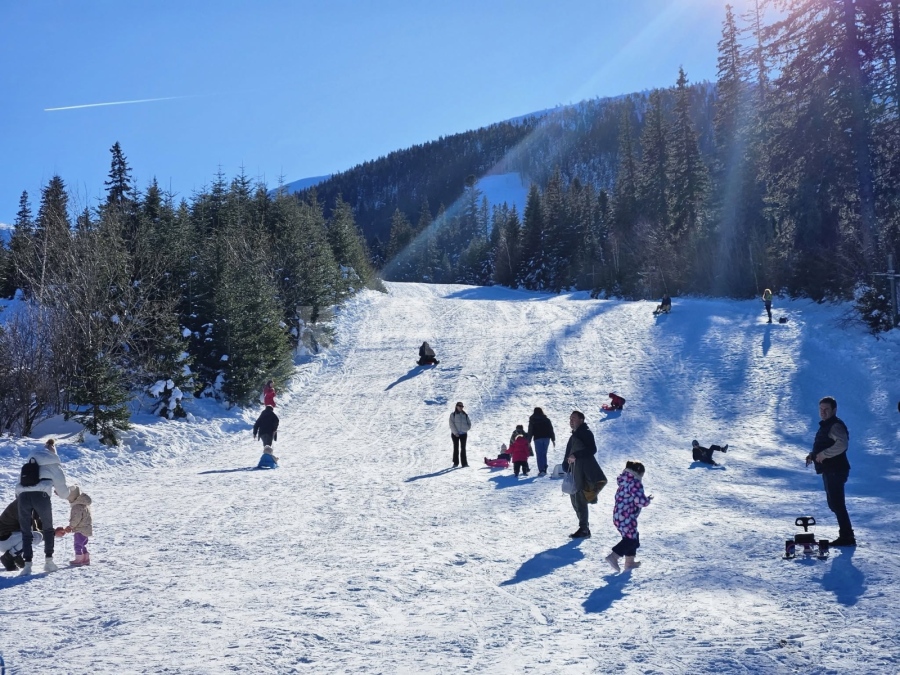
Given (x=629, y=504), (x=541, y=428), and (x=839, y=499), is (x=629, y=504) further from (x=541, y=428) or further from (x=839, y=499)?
(x=541, y=428)

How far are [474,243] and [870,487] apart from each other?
8363cm

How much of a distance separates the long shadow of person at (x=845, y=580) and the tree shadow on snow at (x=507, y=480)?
707cm

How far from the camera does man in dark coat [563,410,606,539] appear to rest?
29.6 feet

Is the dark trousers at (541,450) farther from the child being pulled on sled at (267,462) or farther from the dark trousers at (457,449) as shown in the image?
the child being pulled on sled at (267,462)

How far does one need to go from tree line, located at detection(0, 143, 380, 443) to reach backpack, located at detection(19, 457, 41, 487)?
9.06 metres

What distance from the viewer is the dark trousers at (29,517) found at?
8.09 m

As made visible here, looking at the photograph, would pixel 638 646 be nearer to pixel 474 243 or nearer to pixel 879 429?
pixel 879 429

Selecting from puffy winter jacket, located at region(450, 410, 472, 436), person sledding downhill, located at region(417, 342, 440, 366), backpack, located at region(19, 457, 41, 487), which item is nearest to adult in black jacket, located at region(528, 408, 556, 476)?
puffy winter jacket, located at region(450, 410, 472, 436)

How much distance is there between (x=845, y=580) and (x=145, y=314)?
19715 millimetres

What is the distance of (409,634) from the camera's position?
19.7 feet

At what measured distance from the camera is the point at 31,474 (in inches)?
321

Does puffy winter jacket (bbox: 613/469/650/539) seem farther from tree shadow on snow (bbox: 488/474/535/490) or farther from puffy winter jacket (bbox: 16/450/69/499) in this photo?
puffy winter jacket (bbox: 16/450/69/499)

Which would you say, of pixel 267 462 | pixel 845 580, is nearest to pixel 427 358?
pixel 267 462

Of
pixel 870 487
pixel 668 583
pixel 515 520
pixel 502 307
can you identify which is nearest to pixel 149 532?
pixel 515 520
